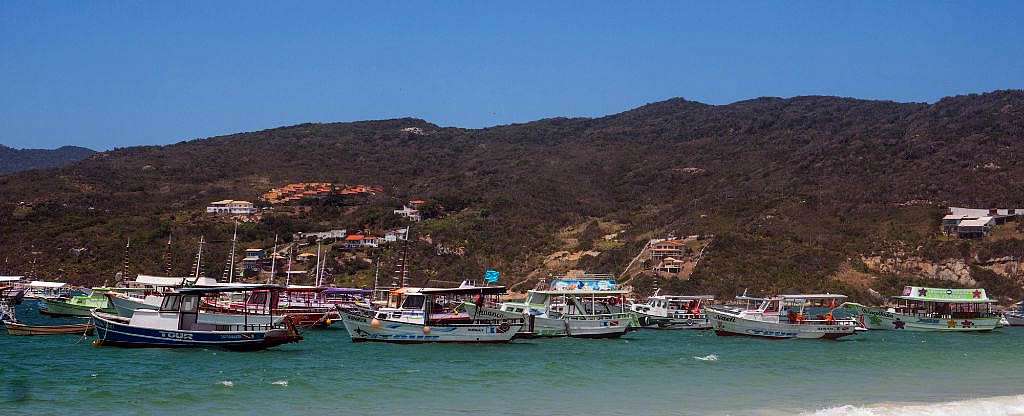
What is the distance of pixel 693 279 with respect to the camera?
92.8 meters

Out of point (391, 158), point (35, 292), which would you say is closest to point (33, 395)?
point (35, 292)

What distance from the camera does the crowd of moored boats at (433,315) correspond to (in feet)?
134

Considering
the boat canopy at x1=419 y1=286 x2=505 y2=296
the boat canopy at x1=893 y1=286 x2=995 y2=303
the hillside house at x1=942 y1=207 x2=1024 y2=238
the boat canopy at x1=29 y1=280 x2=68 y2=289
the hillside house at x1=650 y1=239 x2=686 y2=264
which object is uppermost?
the hillside house at x1=942 y1=207 x2=1024 y2=238

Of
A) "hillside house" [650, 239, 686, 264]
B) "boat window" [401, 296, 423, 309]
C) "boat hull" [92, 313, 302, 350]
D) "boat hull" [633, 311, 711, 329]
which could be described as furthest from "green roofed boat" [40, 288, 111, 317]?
"hillside house" [650, 239, 686, 264]

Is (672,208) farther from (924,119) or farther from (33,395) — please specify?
(33,395)

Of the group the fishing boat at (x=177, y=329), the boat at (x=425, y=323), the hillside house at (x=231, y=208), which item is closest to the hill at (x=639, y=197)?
the hillside house at (x=231, y=208)

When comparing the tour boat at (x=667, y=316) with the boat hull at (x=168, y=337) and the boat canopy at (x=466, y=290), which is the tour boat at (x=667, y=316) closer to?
the boat canopy at (x=466, y=290)

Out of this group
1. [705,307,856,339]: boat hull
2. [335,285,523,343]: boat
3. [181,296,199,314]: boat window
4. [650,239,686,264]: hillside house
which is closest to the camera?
[181,296,199,314]: boat window

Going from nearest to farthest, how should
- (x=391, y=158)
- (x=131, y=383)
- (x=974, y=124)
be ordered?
(x=131, y=383) → (x=974, y=124) → (x=391, y=158)

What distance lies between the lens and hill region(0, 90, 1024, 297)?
96812mm

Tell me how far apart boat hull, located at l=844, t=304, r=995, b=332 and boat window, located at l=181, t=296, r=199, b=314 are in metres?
41.2

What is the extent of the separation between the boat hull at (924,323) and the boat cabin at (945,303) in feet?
1.14

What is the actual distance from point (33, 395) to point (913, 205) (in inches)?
3739

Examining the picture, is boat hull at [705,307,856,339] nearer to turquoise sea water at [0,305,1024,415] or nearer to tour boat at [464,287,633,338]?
turquoise sea water at [0,305,1024,415]
